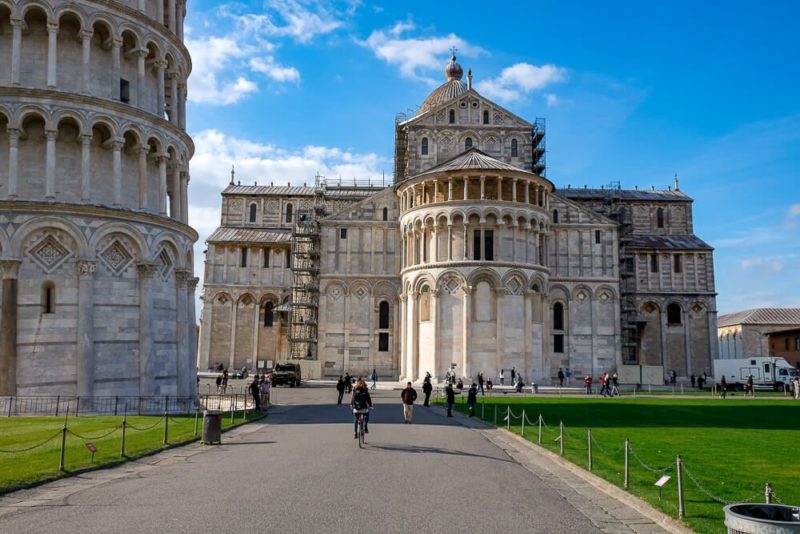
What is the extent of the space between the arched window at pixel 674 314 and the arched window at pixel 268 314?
4146 cm

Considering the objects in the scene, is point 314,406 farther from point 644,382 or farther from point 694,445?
point 644,382

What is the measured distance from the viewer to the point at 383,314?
197 ft

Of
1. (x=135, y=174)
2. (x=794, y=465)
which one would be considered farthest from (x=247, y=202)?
(x=794, y=465)

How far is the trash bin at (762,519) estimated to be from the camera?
7.27 metres

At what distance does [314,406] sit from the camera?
34.4m

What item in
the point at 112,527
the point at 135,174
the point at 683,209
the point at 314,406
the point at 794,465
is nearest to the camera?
the point at 112,527

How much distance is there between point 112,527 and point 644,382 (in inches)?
2084

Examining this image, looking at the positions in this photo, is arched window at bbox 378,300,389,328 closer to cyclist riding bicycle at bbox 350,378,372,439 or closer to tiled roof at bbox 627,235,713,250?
tiled roof at bbox 627,235,713,250

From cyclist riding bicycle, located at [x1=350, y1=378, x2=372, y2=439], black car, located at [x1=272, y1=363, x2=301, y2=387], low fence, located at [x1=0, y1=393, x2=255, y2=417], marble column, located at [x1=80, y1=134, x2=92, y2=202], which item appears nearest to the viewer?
cyclist riding bicycle, located at [x1=350, y1=378, x2=372, y2=439]

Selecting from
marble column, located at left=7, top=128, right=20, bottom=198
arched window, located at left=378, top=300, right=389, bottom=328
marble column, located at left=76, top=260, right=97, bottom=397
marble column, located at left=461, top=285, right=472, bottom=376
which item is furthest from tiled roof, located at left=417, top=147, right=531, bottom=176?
marble column, located at left=7, top=128, right=20, bottom=198

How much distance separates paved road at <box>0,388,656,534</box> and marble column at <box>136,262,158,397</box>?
441 inches

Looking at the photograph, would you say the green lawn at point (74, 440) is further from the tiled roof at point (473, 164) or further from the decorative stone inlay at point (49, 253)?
the tiled roof at point (473, 164)

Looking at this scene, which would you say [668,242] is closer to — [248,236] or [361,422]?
[248,236]

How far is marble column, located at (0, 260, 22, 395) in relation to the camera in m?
27.0
